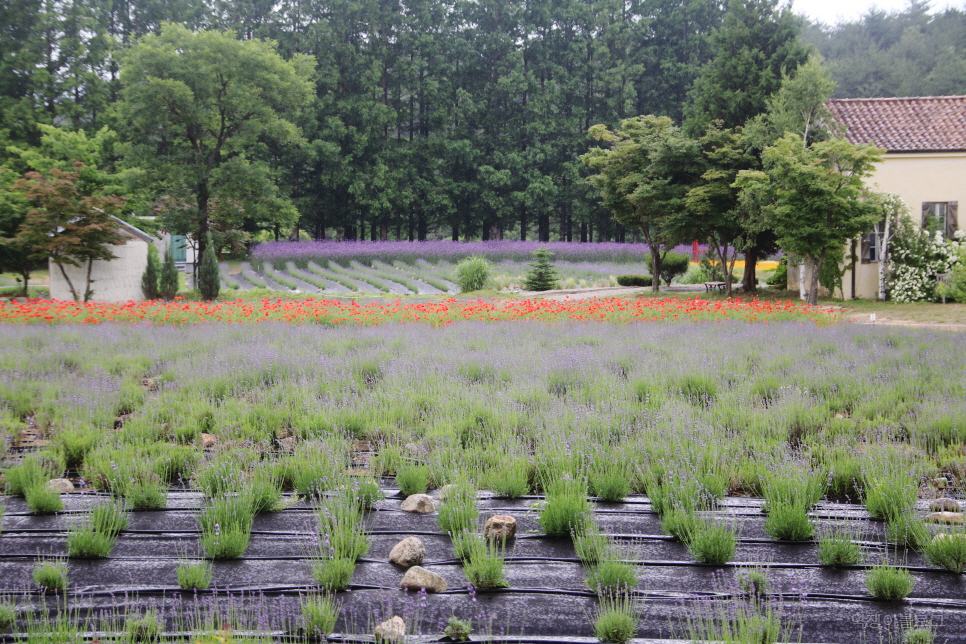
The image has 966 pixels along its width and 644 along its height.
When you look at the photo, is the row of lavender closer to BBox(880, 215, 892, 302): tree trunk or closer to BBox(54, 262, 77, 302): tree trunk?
BBox(54, 262, 77, 302): tree trunk

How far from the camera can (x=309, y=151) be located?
35.7m

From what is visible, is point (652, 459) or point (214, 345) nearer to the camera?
point (652, 459)

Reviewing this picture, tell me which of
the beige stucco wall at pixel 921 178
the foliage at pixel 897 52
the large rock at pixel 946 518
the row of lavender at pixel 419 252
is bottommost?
the large rock at pixel 946 518

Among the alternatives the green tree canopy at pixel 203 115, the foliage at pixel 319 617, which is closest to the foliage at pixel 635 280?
the green tree canopy at pixel 203 115

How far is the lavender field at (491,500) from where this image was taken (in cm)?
269

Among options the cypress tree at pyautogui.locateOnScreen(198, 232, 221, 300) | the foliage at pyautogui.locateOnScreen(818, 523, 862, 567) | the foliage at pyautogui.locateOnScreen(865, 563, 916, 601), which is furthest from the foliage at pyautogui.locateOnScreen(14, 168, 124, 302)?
the foliage at pyautogui.locateOnScreen(865, 563, 916, 601)

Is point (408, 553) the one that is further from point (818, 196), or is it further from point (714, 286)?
point (714, 286)

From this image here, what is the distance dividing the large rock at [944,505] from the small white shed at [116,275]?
21.7 m

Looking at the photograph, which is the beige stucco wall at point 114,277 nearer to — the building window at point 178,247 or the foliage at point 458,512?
the building window at point 178,247

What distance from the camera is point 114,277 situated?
68.8 feet

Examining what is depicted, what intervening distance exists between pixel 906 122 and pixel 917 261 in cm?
497

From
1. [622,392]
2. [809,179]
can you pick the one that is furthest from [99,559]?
[809,179]

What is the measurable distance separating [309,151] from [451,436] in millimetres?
33787

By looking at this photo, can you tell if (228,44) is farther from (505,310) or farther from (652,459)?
(652,459)
